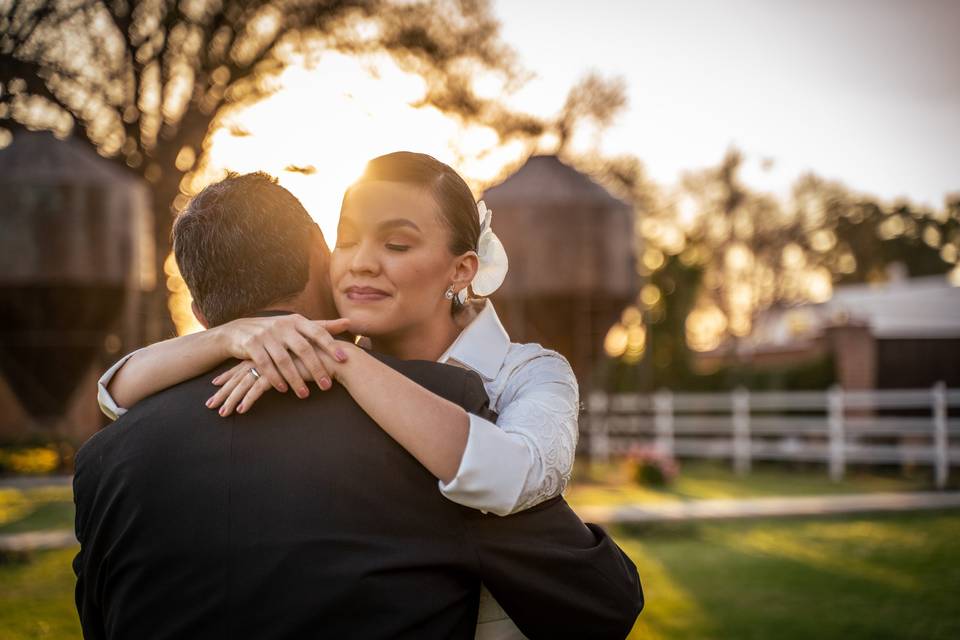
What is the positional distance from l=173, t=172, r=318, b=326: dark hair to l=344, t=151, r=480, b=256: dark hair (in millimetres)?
366

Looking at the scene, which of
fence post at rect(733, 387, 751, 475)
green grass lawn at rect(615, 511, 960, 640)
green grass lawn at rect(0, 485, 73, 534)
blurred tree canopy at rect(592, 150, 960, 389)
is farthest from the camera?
blurred tree canopy at rect(592, 150, 960, 389)

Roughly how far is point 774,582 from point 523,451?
686cm

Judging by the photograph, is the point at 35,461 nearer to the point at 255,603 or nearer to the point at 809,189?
the point at 255,603

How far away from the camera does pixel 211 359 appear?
1.87 m

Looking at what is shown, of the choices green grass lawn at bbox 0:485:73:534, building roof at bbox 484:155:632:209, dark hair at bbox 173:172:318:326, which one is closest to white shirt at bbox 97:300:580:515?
dark hair at bbox 173:172:318:326

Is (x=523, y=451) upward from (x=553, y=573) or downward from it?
upward

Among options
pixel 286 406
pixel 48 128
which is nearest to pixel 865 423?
pixel 48 128

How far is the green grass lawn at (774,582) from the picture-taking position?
6.48 m

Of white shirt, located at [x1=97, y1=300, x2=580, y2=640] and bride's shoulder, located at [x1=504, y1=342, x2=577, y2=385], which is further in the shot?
bride's shoulder, located at [x1=504, y1=342, x2=577, y2=385]

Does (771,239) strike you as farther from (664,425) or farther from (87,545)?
(87,545)

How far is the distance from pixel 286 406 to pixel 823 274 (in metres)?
57.7

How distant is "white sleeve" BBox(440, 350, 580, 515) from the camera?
164 centimetres

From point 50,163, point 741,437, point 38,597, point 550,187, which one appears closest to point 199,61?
point 50,163

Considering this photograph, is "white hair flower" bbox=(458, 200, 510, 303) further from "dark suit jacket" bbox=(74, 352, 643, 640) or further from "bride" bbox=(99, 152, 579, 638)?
"dark suit jacket" bbox=(74, 352, 643, 640)
